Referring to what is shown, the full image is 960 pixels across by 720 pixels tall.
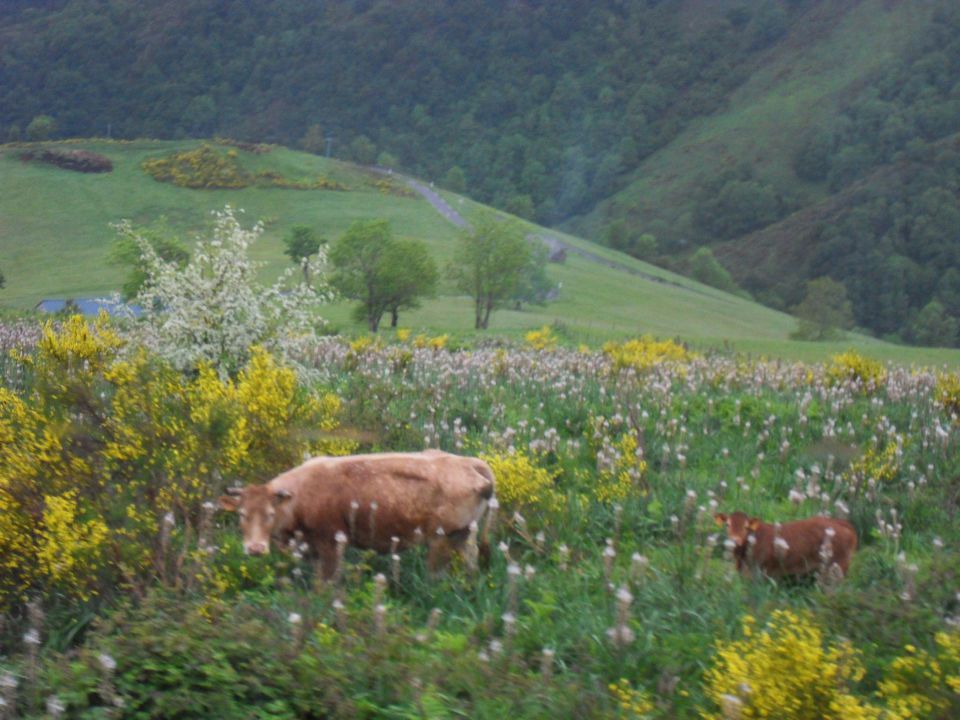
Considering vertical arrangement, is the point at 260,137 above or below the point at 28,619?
above

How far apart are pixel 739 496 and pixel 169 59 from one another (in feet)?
318

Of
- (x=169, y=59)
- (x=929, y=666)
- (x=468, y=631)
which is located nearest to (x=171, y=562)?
(x=468, y=631)

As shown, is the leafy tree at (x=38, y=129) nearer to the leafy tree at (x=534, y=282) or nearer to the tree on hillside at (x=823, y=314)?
the leafy tree at (x=534, y=282)

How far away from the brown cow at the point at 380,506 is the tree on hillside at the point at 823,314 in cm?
4317

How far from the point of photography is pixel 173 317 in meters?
9.70

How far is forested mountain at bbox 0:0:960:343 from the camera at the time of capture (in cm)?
7962

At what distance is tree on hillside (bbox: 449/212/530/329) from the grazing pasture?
3066cm

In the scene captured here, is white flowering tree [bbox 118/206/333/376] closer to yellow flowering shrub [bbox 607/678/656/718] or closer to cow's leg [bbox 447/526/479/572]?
cow's leg [bbox 447/526/479/572]

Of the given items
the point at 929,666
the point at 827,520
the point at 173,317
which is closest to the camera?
the point at 929,666

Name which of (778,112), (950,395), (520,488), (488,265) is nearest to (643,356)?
(950,395)

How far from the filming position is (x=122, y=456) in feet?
21.2

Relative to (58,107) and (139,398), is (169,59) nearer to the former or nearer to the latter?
(58,107)

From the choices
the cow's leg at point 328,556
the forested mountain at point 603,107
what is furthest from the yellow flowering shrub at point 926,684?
the forested mountain at point 603,107

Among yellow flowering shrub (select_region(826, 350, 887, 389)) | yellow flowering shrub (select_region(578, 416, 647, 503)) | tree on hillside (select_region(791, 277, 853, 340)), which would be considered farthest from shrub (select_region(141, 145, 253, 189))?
yellow flowering shrub (select_region(578, 416, 647, 503))
